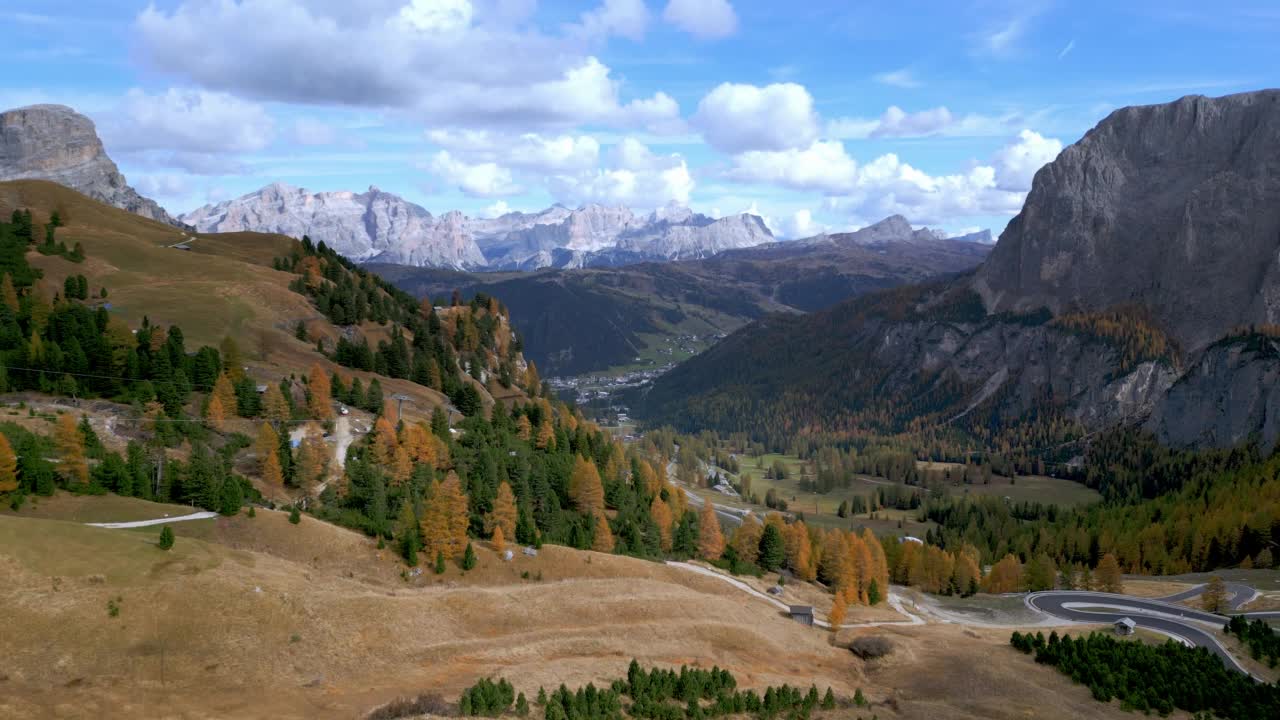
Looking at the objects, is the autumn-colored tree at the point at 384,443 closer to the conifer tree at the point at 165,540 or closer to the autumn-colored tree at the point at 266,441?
the autumn-colored tree at the point at 266,441

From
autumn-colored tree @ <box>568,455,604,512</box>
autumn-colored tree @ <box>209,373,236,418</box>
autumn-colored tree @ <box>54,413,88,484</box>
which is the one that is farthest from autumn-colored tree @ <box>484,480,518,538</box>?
autumn-colored tree @ <box>54,413,88,484</box>

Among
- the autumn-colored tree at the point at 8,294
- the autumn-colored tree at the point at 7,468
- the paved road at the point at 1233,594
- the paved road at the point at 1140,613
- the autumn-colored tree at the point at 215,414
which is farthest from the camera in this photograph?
the paved road at the point at 1233,594

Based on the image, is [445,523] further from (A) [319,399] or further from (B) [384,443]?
(A) [319,399]

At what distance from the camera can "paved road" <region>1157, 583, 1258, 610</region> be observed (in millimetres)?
111125

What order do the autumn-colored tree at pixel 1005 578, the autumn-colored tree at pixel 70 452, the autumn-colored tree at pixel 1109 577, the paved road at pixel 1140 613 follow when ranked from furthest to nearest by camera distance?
the autumn-colored tree at pixel 1005 578, the autumn-colored tree at pixel 1109 577, the paved road at pixel 1140 613, the autumn-colored tree at pixel 70 452

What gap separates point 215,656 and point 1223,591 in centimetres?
11659

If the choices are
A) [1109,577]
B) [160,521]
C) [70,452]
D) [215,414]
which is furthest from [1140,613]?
[70,452]

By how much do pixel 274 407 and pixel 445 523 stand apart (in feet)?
115

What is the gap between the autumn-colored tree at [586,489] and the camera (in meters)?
109

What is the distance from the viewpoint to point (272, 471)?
87.6 meters

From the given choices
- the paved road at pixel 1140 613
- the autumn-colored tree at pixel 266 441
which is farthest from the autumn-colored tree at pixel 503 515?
the paved road at pixel 1140 613

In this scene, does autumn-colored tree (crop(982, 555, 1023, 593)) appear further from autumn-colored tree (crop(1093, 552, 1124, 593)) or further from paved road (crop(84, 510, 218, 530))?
paved road (crop(84, 510, 218, 530))

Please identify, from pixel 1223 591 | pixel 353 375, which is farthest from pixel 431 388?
pixel 1223 591

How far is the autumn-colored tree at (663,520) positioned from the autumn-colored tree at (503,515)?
2618 centimetres
